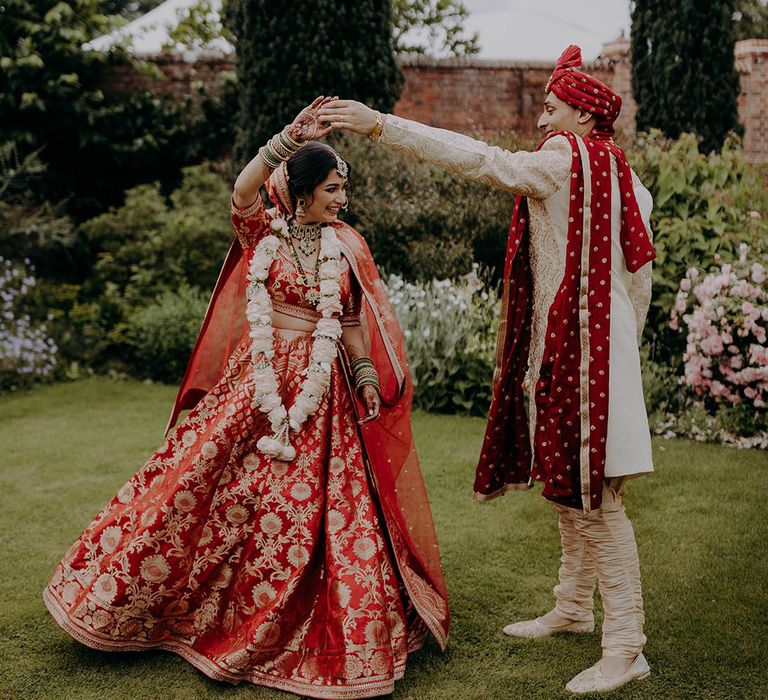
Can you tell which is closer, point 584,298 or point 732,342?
point 584,298

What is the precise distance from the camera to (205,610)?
10.2 ft

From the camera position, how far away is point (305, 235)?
10.5 ft

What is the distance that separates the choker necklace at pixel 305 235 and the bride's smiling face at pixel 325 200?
22mm

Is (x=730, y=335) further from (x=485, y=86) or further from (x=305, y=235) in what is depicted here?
(x=485, y=86)

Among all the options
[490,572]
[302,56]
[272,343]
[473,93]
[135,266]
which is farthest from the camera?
[473,93]

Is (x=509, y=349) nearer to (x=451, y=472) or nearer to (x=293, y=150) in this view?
(x=293, y=150)

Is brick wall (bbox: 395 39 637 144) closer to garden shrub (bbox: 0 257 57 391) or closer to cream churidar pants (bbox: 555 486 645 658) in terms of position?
garden shrub (bbox: 0 257 57 391)

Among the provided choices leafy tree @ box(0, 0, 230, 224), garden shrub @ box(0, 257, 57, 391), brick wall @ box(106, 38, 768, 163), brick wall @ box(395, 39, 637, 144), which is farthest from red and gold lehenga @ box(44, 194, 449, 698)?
brick wall @ box(395, 39, 637, 144)

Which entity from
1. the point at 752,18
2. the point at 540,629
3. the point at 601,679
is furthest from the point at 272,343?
the point at 752,18

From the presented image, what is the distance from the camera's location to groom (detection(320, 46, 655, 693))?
2754 millimetres

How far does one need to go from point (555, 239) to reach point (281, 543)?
1.37m

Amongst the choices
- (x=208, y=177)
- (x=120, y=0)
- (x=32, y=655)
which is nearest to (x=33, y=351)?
(x=208, y=177)

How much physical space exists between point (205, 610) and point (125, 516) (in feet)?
1.43

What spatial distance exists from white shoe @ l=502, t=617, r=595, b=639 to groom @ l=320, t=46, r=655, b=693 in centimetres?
34
